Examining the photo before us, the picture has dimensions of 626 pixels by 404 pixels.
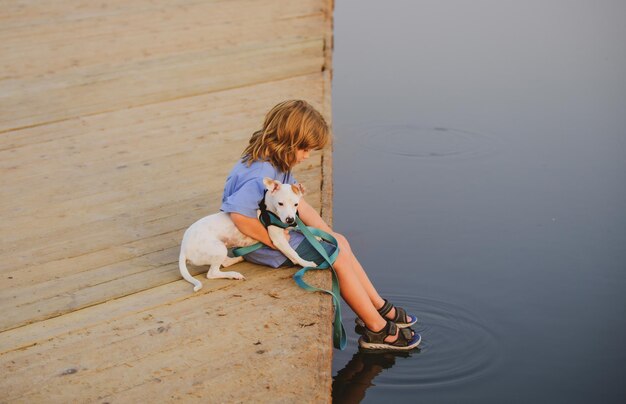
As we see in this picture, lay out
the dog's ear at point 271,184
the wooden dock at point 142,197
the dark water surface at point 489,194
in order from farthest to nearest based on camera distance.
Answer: the dark water surface at point 489,194
the dog's ear at point 271,184
the wooden dock at point 142,197

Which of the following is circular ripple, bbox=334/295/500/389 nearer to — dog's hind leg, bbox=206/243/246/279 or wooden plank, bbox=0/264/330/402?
wooden plank, bbox=0/264/330/402

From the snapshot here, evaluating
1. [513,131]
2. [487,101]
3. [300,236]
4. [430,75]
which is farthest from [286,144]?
[430,75]

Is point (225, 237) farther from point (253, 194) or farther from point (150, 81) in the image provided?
point (150, 81)

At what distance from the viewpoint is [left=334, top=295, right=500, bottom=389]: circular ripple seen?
4684 mm

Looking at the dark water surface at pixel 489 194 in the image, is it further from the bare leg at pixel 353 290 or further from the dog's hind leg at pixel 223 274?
the dog's hind leg at pixel 223 274

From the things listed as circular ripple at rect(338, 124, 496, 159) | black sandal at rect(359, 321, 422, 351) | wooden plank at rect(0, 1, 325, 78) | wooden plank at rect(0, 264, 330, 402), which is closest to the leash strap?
wooden plank at rect(0, 264, 330, 402)

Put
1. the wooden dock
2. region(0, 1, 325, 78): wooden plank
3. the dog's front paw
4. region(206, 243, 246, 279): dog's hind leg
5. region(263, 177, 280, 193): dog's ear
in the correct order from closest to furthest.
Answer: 1. the wooden dock
2. region(263, 177, 280, 193): dog's ear
3. region(206, 243, 246, 279): dog's hind leg
4. the dog's front paw
5. region(0, 1, 325, 78): wooden plank

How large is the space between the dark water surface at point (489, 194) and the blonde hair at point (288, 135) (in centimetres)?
119

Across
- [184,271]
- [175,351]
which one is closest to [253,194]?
[184,271]

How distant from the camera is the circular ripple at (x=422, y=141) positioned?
8.05 metres

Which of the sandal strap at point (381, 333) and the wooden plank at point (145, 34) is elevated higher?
the wooden plank at point (145, 34)

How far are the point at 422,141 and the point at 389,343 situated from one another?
3.85 meters

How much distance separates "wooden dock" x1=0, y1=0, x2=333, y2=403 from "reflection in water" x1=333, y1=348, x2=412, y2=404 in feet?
2.26

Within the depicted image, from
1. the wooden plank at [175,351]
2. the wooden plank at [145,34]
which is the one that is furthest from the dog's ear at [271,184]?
→ the wooden plank at [145,34]
